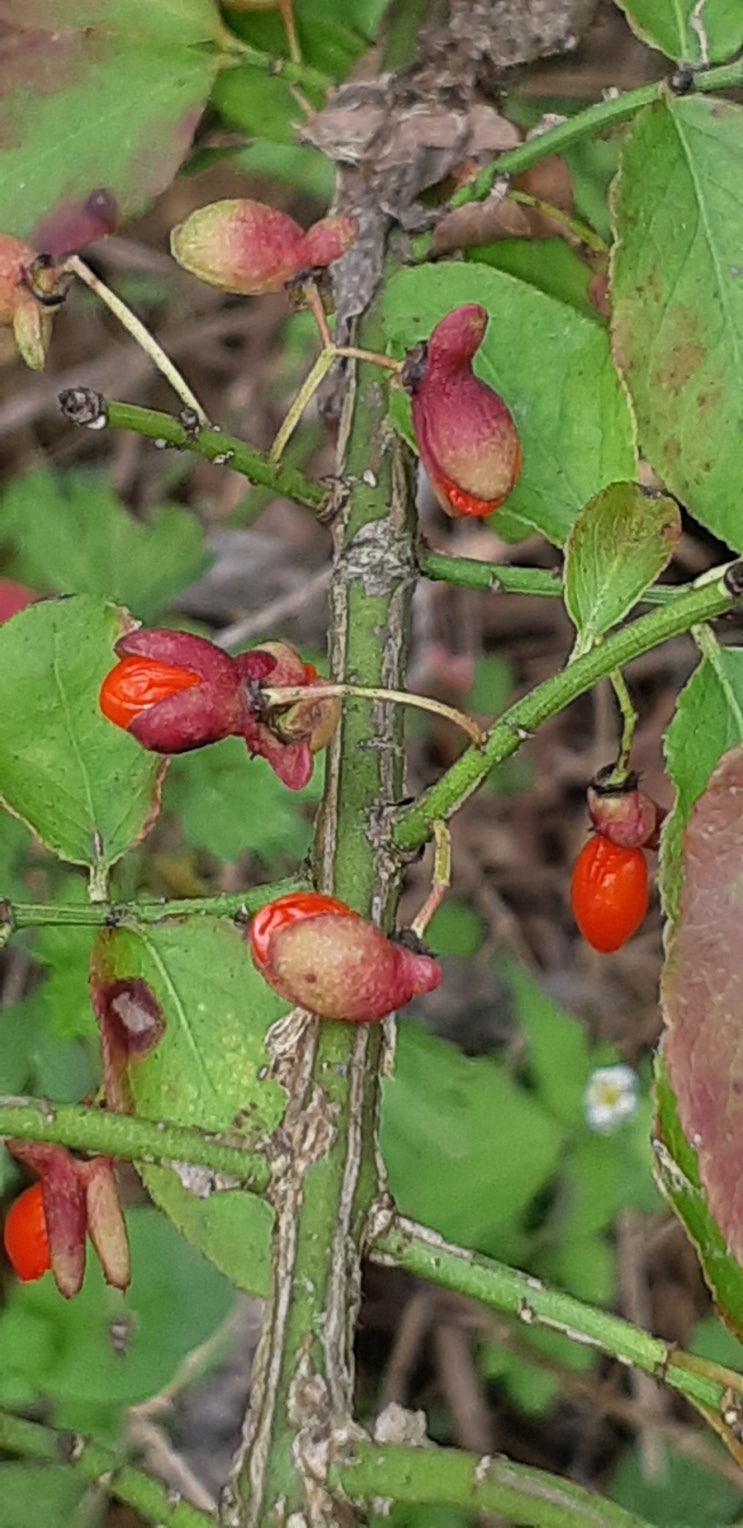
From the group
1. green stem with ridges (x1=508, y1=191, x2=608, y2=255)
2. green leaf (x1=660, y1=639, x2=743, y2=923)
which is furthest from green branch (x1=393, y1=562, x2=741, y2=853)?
green stem with ridges (x1=508, y1=191, x2=608, y2=255)

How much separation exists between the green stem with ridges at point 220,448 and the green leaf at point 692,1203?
0.38 meters

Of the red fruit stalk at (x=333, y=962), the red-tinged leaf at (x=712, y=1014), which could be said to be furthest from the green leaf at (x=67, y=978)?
the red-tinged leaf at (x=712, y=1014)

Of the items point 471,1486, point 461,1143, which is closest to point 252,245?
point 471,1486

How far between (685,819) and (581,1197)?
102 centimetres

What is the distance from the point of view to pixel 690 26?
35.8 inches

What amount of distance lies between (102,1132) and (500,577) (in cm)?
38

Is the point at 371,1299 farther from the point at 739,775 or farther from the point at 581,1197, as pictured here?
the point at 739,775

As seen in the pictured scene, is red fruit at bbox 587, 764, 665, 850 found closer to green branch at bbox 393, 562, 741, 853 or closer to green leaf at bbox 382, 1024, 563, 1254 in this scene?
green branch at bbox 393, 562, 741, 853

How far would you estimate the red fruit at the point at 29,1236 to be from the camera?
0.92 meters

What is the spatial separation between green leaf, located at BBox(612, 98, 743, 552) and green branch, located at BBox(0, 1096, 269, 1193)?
39cm

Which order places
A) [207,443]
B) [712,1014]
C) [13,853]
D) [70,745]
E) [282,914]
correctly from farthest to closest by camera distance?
1. [13,853]
2. [70,745]
3. [207,443]
4. [282,914]
5. [712,1014]

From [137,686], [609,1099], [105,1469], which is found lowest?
[609,1099]

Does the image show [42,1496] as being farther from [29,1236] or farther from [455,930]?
[455,930]

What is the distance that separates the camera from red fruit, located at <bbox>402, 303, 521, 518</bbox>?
81 cm
